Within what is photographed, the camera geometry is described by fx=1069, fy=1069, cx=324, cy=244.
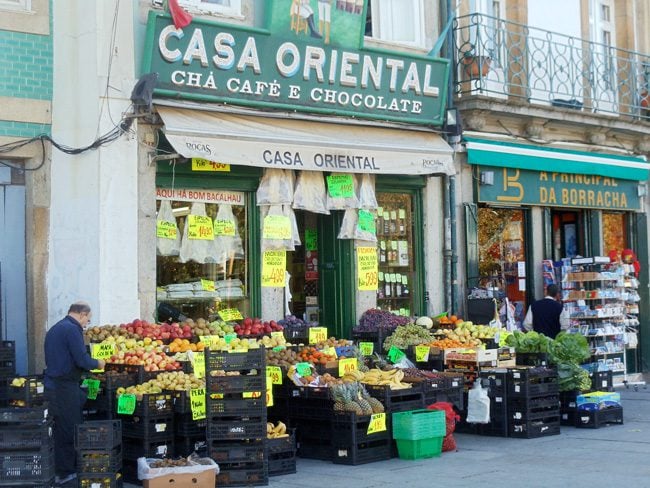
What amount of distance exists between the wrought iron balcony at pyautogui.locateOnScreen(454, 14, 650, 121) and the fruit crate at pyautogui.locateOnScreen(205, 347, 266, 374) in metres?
7.12

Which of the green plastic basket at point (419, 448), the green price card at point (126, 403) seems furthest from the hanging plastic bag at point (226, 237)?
the green plastic basket at point (419, 448)

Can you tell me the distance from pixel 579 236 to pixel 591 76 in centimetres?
295

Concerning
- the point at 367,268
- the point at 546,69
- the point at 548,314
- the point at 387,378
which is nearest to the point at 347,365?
the point at 387,378

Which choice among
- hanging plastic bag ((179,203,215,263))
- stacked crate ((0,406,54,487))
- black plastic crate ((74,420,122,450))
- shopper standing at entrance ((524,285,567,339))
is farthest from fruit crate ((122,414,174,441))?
shopper standing at entrance ((524,285,567,339))

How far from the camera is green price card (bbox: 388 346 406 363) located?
551 inches

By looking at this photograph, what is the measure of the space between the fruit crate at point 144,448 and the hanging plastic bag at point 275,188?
13.9ft

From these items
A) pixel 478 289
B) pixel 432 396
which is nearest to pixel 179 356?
pixel 432 396

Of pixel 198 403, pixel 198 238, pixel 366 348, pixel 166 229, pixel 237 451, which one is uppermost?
pixel 166 229

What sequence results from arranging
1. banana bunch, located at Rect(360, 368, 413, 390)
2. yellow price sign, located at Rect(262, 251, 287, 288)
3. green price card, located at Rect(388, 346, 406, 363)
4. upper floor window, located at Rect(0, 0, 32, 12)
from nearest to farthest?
banana bunch, located at Rect(360, 368, 413, 390)
upper floor window, located at Rect(0, 0, 32, 12)
green price card, located at Rect(388, 346, 406, 363)
yellow price sign, located at Rect(262, 251, 287, 288)

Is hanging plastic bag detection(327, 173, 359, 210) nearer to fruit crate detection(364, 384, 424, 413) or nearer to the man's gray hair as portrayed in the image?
fruit crate detection(364, 384, 424, 413)

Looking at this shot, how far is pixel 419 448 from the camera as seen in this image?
11.7 meters

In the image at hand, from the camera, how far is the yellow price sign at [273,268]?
14.2 metres

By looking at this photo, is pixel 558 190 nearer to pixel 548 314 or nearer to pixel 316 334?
pixel 548 314

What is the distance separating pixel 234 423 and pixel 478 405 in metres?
4.07
